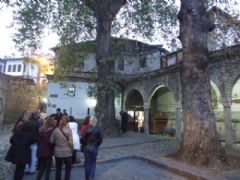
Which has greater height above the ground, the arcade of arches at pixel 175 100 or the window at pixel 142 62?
the window at pixel 142 62

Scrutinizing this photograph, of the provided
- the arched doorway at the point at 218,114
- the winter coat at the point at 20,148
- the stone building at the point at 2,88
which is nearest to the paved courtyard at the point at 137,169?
the winter coat at the point at 20,148

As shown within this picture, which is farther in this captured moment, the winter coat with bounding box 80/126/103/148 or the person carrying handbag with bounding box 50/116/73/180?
the winter coat with bounding box 80/126/103/148

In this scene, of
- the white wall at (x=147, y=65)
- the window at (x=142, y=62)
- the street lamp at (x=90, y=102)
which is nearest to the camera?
the window at (x=142, y=62)

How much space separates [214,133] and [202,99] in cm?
113

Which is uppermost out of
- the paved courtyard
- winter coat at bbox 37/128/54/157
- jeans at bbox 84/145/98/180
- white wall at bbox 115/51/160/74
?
white wall at bbox 115/51/160/74

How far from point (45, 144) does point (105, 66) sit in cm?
957

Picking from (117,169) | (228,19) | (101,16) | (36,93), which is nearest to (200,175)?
(117,169)

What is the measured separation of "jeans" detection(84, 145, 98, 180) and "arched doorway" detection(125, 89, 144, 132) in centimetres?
1598

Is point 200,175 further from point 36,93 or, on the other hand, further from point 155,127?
point 36,93

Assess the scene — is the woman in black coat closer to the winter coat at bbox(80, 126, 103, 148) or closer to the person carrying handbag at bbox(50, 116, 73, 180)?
the person carrying handbag at bbox(50, 116, 73, 180)

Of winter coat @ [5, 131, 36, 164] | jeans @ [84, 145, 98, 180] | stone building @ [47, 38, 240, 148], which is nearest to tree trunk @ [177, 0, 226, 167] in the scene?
stone building @ [47, 38, 240, 148]

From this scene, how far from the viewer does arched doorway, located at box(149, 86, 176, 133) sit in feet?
66.8

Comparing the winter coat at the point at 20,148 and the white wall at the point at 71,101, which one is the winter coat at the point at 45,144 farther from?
the white wall at the point at 71,101

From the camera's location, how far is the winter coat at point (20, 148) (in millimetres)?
5586
